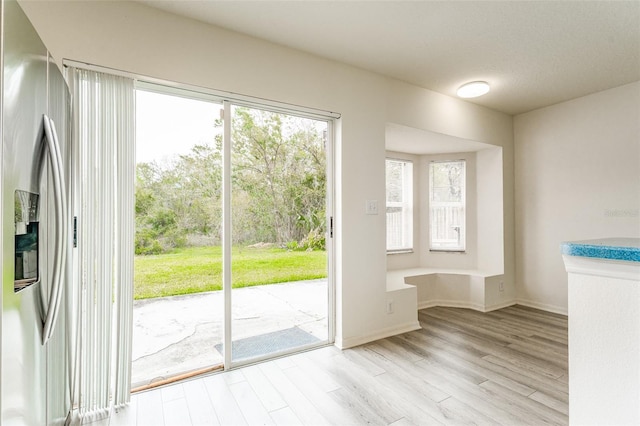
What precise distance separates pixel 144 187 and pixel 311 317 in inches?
72.5

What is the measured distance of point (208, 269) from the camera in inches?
93.7

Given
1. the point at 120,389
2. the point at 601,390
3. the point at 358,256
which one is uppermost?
the point at 358,256

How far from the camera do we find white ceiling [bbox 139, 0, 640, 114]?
209 cm

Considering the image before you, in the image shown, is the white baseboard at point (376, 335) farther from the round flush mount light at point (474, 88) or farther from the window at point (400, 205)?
the round flush mount light at point (474, 88)

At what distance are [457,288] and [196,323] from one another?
3.38 m

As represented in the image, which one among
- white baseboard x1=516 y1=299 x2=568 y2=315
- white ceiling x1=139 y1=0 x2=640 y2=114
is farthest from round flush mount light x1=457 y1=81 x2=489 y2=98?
white baseboard x1=516 y1=299 x2=568 y2=315

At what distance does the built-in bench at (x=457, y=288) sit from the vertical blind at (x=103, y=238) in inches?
115

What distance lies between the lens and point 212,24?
225 centimetres

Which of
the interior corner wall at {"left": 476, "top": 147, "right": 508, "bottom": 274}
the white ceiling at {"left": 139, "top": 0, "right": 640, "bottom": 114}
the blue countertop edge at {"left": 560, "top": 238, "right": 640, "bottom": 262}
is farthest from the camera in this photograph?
the interior corner wall at {"left": 476, "top": 147, "right": 508, "bottom": 274}

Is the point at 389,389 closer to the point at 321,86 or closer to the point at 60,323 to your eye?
the point at 60,323

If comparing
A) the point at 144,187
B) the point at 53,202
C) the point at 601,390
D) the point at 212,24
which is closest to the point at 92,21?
the point at 212,24

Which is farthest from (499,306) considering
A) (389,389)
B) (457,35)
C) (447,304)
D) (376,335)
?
(457,35)

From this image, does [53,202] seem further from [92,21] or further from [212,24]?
[212,24]

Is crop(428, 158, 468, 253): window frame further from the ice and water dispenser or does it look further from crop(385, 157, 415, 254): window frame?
the ice and water dispenser
